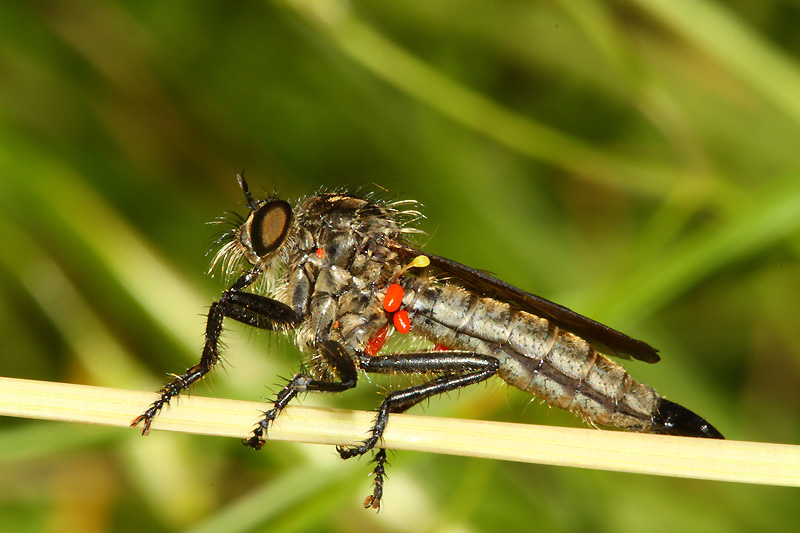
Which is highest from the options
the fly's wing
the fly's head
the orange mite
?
the fly's wing

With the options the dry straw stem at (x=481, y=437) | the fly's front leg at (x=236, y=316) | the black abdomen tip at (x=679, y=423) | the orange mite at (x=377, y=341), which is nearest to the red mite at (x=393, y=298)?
the orange mite at (x=377, y=341)

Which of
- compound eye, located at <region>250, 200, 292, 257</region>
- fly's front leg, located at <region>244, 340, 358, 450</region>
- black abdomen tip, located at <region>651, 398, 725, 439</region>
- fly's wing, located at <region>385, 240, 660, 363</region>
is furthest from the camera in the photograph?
compound eye, located at <region>250, 200, 292, 257</region>

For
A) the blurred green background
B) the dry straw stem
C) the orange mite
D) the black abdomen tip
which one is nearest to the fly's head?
the blurred green background

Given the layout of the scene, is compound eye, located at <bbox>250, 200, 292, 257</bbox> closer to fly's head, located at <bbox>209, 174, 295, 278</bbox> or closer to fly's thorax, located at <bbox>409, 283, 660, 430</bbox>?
fly's head, located at <bbox>209, 174, 295, 278</bbox>

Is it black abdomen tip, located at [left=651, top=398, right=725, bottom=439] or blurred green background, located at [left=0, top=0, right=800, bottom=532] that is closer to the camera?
black abdomen tip, located at [left=651, top=398, right=725, bottom=439]

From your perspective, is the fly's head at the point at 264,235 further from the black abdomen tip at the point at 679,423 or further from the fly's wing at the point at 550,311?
the black abdomen tip at the point at 679,423

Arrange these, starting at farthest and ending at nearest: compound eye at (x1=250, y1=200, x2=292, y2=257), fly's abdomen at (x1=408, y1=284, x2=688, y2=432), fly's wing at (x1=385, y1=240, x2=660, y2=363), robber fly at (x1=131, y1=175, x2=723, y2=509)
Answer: compound eye at (x1=250, y1=200, x2=292, y2=257) < fly's abdomen at (x1=408, y1=284, x2=688, y2=432) < robber fly at (x1=131, y1=175, x2=723, y2=509) < fly's wing at (x1=385, y1=240, x2=660, y2=363)
